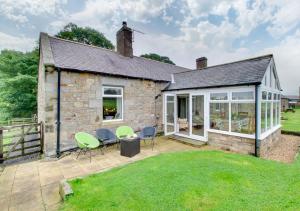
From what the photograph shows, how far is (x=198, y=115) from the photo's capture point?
8977mm

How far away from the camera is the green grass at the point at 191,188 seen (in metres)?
3.07

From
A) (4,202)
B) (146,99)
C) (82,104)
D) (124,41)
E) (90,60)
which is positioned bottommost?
(4,202)

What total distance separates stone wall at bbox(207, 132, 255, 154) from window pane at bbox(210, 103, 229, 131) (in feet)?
1.39

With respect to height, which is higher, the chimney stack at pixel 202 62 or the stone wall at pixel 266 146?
the chimney stack at pixel 202 62

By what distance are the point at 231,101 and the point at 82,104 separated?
6997mm

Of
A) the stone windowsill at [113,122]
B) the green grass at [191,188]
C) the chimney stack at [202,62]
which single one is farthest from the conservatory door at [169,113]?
the chimney stack at [202,62]

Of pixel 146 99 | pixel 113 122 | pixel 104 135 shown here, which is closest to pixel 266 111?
pixel 146 99

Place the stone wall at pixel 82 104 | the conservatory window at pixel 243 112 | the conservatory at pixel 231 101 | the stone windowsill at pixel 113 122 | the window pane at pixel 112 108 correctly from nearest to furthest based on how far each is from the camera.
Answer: the stone wall at pixel 82 104
the conservatory at pixel 231 101
the conservatory window at pixel 243 112
the stone windowsill at pixel 113 122
the window pane at pixel 112 108

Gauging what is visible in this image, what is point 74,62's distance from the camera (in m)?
7.39

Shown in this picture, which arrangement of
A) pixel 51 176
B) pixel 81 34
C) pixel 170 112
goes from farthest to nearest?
1. pixel 81 34
2. pixel 170 112
3. pixel 51 176

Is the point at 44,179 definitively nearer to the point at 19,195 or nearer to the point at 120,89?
the point at 19,195

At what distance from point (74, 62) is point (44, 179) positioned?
5.10 metres

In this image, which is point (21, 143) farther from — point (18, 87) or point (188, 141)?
point (18, 87)

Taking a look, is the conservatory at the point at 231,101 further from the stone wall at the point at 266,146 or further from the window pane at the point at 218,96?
the stone wall at the point at 266,146
